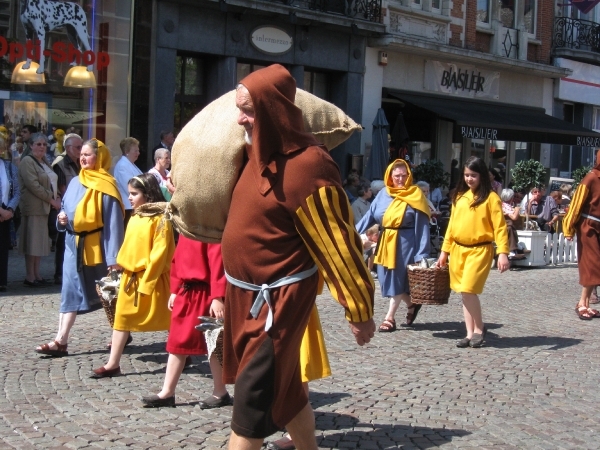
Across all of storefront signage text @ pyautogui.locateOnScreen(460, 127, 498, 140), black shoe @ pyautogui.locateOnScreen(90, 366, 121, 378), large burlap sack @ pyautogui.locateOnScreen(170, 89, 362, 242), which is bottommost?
black shoe @ pyautogui.locateOnScreen(90, 366, 121, 378)

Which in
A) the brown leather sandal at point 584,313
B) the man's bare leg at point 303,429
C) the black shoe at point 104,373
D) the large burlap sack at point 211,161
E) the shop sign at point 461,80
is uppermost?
the shop sign at point 461,80

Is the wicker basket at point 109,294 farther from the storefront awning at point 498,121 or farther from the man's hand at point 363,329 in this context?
the storefront awning at point 498,121

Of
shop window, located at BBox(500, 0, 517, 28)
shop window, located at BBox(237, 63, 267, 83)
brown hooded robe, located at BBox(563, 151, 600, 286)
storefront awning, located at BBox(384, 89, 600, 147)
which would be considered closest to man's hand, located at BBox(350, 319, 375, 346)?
brown hooded robe, located at BBox(563, 151, 600, 286)

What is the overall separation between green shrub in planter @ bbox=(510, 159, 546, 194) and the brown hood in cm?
1575

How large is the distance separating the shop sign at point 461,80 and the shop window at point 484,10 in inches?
55.4

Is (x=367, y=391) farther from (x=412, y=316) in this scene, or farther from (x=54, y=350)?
(x=412, y=316)

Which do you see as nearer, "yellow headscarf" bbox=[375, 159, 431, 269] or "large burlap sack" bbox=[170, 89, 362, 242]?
"large burlap sack" bbox=[170, 89, 362, 242]

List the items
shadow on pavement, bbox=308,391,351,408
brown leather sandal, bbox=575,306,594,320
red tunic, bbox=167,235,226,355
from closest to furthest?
red tunic, bbox=167,235,226,355, shadow on pavement, bbox=308,391,351,408, brown leather sandal, bbox=575,306,594,320

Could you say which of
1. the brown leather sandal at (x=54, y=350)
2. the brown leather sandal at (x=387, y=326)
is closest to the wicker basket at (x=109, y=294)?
the brown leather sandal at (x=54, y=350)

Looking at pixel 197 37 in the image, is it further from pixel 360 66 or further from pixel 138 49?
pixel 360 66

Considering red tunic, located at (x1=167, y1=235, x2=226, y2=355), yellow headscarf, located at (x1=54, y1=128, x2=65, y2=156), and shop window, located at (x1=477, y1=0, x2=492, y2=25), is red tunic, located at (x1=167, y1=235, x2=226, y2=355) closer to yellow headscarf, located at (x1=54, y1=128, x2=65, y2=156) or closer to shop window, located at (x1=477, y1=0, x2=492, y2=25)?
yellow headscarf, located at (x1=54, y1=128, x2=65, y2=156)

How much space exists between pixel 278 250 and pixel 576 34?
2589cm

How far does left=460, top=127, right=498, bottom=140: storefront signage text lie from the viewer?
68.2 feet

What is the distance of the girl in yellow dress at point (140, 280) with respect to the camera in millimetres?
6570
